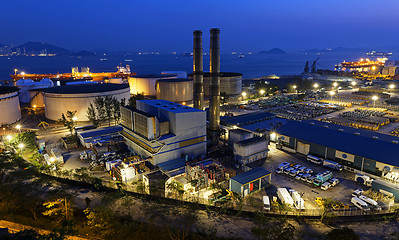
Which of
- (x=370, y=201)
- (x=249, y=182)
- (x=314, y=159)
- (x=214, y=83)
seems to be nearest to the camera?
(x=370, y=201)

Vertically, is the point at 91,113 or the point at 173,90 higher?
the point at 173,90

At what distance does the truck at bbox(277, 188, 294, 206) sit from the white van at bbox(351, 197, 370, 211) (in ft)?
14.1

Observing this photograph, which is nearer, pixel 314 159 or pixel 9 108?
pixel 314 159

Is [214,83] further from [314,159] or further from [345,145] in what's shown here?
[345,145]

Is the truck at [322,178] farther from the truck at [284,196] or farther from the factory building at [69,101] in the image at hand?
the factory building at [69,101]

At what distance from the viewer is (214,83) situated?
95.1ft

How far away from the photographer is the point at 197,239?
14.4 m

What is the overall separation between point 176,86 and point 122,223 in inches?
1655

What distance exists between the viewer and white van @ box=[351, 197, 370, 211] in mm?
17281

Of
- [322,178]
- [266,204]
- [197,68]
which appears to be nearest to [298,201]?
[266,204]

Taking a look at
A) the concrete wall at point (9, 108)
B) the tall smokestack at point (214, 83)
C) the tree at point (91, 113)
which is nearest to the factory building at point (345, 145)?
the tall smokestack at point (214, 83)

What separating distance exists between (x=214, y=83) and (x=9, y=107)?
A: 107 ft

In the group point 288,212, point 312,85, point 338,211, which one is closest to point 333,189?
point 338,211

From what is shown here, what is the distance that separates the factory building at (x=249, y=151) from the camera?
24625mm
